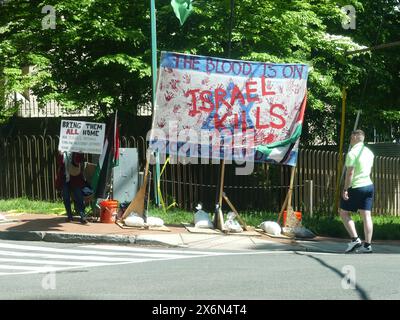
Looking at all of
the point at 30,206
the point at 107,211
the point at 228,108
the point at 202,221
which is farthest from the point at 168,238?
the point at 30,206

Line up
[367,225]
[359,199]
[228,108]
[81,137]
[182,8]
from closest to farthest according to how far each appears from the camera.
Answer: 1. [367,225]
2. [359,199]
3. [228,108]
4. [81,137]
5. [182,8]

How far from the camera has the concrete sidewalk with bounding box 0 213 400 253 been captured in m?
11.5

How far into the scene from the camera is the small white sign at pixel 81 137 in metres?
13.3

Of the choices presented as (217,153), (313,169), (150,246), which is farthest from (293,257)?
(313,169)

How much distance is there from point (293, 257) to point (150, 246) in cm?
270

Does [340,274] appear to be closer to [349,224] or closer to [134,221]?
[349,224]

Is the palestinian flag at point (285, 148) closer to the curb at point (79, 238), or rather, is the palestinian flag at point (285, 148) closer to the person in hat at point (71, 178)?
the curb at point (79, 238)

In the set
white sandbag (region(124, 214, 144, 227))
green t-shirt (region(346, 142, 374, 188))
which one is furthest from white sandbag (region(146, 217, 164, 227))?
green t-shirt (region(346, 142, 374, 188))

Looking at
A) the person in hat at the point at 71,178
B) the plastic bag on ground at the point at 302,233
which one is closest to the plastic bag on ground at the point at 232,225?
the plastic bag on ground at the point at 302,233

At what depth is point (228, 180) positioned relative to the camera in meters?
18.3

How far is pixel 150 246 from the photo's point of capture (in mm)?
11508

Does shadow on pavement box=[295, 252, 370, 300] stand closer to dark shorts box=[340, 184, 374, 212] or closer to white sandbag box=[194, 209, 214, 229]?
dark shorts box=[340, 184, 374, 212]

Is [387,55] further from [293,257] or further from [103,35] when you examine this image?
[293,257]

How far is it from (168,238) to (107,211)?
1942 mm
